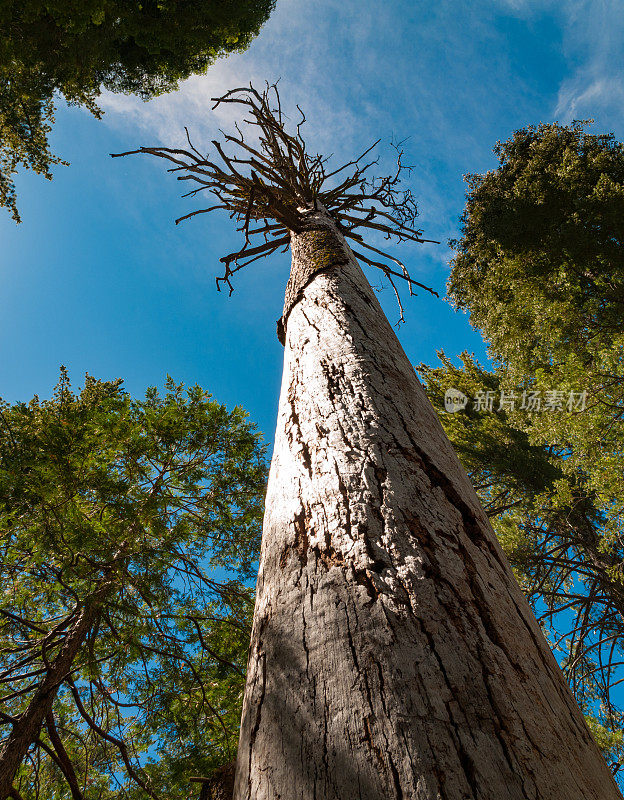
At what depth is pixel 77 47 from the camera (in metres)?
8.16

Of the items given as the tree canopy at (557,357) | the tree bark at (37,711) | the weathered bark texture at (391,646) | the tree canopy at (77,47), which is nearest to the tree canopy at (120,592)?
the tree bark at (37,711)

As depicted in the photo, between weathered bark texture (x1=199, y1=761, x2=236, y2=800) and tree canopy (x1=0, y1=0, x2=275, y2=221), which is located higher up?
tree canopy (x1=0, y1=0, x2=275, y2=221)

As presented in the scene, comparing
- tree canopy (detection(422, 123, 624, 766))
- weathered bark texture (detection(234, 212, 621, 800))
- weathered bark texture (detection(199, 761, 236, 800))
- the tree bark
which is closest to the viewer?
weathered bark texture (detection(234, 212, 621, 800))

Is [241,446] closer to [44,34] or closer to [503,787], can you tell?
[503,787]

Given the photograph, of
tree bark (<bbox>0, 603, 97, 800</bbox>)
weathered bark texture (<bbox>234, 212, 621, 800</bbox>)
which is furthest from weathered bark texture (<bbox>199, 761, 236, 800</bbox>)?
tree bark (<bbox>0, 603, 97, 800</bbox>)

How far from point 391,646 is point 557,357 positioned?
28.4 ft

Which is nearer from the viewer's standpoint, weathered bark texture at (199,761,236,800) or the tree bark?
weathered bark texture at (199,761,236,800)

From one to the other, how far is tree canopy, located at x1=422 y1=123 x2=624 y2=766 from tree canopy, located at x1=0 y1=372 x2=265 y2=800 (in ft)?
13.9

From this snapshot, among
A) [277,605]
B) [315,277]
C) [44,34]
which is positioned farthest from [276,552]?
[44,34]

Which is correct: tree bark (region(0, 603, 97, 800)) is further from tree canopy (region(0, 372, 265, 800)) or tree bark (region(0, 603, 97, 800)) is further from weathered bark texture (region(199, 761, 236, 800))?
weathered bark texture (region(199, 761, 236, 800))

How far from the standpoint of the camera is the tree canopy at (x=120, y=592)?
3.42 metres

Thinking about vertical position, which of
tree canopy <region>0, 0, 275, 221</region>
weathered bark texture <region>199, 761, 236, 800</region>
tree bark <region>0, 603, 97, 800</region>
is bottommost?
weathered bark texture <region>199, 761, 236, 800</region>

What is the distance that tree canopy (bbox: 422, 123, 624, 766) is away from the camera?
6.30 metres

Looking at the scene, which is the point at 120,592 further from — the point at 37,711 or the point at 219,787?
the point at 219,787
